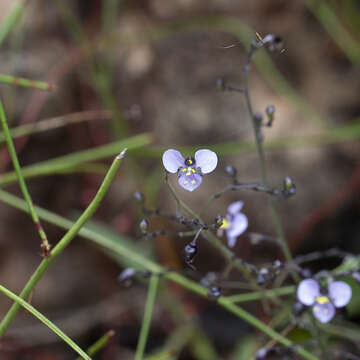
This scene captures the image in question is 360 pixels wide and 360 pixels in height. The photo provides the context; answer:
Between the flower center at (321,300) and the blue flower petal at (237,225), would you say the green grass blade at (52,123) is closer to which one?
the blue flower petal at (237,225)


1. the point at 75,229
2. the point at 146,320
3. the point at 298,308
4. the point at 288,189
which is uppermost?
the point at 75,229

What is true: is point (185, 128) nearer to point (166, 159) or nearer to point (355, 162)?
point (355, 162)

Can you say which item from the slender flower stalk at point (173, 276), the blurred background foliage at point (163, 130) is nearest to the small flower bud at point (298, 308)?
the slender flower stalk at point (173, 276)

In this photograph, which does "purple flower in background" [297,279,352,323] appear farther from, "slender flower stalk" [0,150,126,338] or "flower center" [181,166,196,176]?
"slender flower stalk" [0,150,126,338]

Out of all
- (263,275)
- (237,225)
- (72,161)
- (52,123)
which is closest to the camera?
(263,275)

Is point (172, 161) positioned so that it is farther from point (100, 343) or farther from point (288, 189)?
point (100, 343)

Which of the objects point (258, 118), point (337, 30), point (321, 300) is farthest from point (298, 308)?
point (337, 30)
